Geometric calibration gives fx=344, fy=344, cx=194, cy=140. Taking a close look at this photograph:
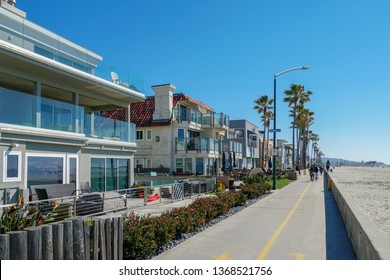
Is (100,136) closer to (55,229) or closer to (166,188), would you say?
(166,188)

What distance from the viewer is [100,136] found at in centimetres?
1839

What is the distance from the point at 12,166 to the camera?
A: 41.5ft

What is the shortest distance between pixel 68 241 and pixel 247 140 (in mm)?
60969

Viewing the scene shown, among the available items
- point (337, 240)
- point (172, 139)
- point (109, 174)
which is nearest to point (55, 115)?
point (109, 174)

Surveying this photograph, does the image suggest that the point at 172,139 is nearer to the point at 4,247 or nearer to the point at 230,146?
the point at 230,146

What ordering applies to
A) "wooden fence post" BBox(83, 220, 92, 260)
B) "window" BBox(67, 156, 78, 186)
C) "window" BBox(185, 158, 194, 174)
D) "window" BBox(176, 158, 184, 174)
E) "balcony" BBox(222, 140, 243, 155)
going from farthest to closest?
"balcony" BBox(222, 140, 243, 155)
"window" BBox(176, 158, 184, 174)
"window" BBox(185, 158, 194, 174)
"window" BBox(67, 156, 78, 186)
"wooden fence post" BBox(83, 220, 92, 260)

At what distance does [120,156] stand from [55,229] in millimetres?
15159

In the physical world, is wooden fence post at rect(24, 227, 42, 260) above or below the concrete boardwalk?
above

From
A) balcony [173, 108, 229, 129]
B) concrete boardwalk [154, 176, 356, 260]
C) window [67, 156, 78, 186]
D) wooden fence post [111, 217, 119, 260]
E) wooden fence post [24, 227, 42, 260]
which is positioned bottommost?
concrete boardwalk [154, 176, 356, 260]

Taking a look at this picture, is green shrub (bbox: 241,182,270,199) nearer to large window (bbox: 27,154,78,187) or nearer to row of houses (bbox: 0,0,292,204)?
row of houses (bbox: 0,0,292,204)

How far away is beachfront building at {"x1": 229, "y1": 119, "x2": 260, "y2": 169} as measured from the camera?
205 feet

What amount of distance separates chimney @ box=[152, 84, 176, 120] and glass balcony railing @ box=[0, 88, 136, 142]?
17.1 metres

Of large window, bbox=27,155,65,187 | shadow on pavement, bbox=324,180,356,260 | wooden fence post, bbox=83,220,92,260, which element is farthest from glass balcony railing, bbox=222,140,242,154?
wooden fence post, bbox=83,220,92,260
